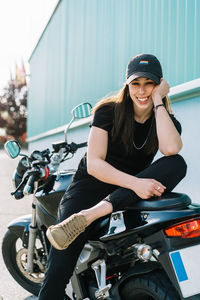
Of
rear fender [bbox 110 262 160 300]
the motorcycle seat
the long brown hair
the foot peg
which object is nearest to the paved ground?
the foot peg

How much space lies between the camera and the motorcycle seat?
6.67 feet

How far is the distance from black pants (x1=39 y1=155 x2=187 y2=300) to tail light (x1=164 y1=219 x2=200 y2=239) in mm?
290

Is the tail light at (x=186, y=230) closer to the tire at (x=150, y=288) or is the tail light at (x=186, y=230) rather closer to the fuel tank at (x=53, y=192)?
the tire at (x=150, y=288)

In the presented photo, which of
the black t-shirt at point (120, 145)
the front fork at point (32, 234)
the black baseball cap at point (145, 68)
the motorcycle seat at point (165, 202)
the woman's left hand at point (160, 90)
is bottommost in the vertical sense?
the front fork at point (32, 234)

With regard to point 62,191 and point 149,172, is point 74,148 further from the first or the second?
point 149,172

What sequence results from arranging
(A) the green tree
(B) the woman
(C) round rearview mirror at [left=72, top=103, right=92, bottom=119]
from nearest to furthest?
1. (B) the woman
2. (C) round rearview mirror at [left=72, top=103, right=92, bottom=119]
3. (A) the green tree

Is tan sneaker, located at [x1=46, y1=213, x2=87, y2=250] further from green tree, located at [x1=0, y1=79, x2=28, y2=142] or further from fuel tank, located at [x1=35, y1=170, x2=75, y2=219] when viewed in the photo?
green tree, located at [x1=0, y1=79, x2=28, y2=142]

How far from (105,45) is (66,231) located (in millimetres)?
5793

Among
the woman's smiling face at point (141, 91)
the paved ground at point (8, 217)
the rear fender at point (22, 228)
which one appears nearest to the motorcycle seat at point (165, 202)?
the woman's smiling face at point (141, 91)

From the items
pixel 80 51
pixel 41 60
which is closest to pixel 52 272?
pixel 80 51

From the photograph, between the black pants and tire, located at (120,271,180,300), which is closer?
tire, located at (120,271,180,300)

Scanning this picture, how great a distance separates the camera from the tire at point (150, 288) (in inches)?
77.9

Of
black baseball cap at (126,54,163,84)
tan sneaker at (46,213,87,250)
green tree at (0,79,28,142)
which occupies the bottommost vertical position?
tan sneaker at (46,213,87,250)

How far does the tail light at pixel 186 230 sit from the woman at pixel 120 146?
1.21 ft
